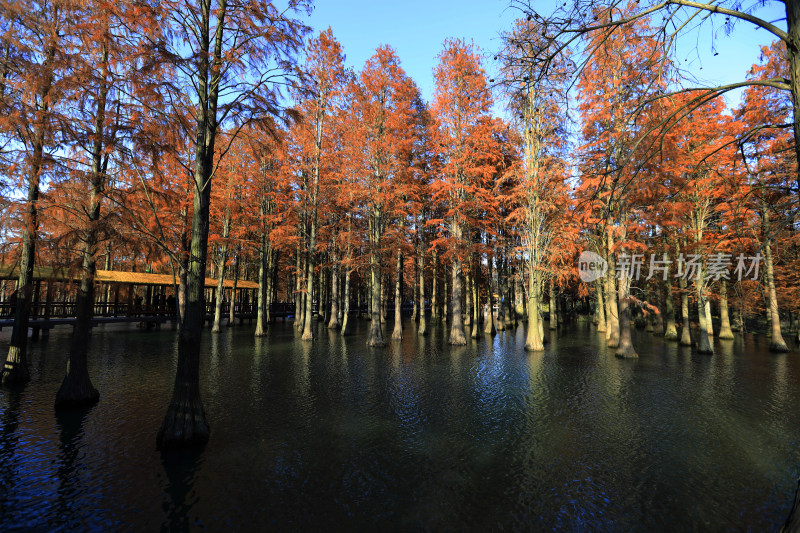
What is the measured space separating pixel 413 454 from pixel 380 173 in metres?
18.6

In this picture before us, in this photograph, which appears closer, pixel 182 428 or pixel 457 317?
pixel 182 428

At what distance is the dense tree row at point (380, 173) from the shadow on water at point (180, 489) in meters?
0.50

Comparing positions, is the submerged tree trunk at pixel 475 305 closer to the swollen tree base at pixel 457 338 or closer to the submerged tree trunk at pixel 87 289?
the swollen tree base at pixel 457 338

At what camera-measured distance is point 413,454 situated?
24.1 ft

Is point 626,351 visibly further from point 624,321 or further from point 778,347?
point 778,347

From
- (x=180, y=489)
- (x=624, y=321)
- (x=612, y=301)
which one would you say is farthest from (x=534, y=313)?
(x=180, y=489)

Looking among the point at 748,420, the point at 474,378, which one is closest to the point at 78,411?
the point at 474,378

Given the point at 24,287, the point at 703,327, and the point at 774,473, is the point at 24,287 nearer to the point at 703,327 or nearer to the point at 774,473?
the point at 774,473

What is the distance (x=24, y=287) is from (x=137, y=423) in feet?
18.6

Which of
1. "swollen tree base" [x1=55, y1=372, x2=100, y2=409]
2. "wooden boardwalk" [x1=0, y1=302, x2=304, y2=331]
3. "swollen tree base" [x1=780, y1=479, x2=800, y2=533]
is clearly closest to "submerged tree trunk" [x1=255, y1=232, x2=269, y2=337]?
"wooden boardwalk" [x1=0, y1=302, x2=304, y2=331]

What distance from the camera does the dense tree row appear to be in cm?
771

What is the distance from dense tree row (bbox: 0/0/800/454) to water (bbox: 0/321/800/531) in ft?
5.00

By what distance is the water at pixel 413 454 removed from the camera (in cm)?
541

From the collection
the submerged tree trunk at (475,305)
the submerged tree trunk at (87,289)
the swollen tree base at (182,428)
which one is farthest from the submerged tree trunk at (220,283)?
the swollen tree base at (182,428)
